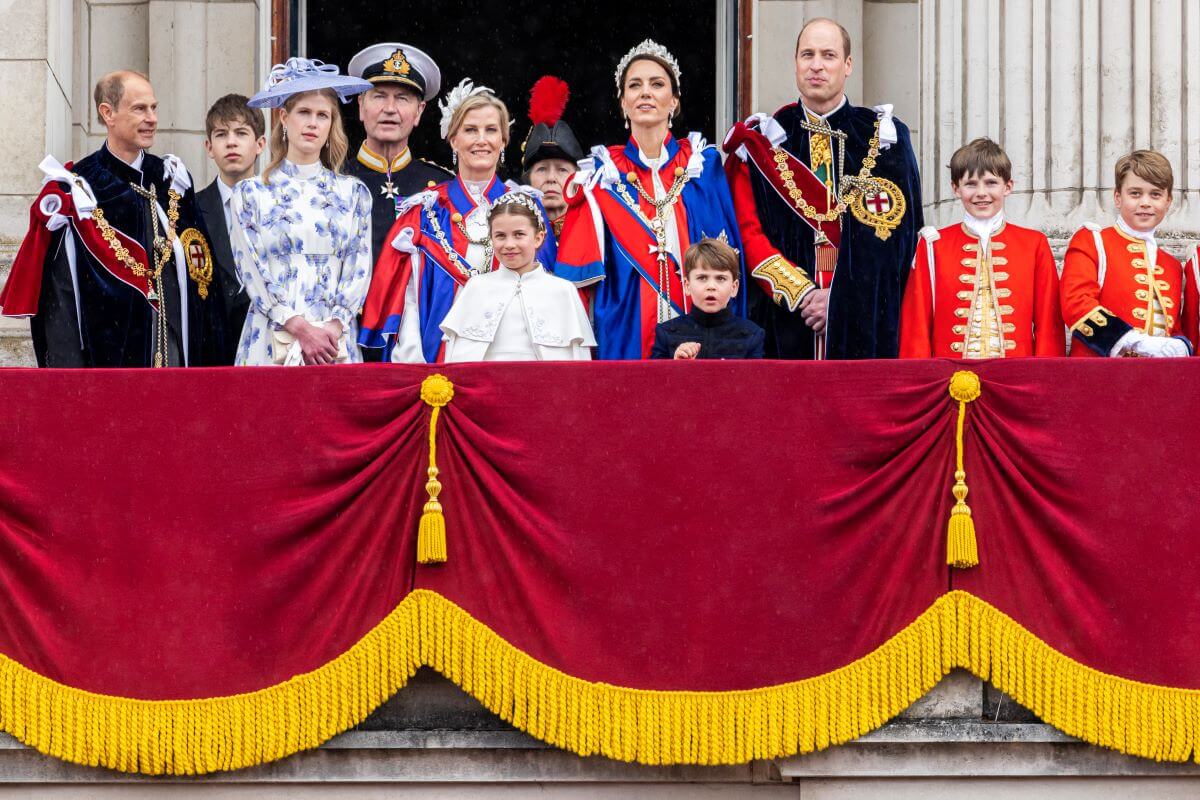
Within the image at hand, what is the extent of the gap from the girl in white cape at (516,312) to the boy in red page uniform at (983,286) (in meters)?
1.22

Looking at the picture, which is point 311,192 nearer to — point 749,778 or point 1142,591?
point 749,778

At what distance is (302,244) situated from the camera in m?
7.85

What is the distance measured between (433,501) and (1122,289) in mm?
2641

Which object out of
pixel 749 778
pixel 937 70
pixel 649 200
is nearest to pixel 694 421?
pixel 749 778

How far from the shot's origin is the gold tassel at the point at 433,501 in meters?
6.66

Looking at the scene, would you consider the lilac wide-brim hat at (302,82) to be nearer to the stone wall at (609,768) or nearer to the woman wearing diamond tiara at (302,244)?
the woman wearing diamond tiara at (302,244)

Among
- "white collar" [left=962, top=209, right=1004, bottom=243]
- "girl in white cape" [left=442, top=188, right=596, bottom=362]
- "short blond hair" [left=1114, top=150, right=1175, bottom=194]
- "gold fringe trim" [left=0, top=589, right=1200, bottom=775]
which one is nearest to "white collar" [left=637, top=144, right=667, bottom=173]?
"girl in white cape" [left=442, top=188, right=596, bottom=362]

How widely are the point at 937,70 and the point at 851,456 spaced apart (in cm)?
342

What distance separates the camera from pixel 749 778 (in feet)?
22.4

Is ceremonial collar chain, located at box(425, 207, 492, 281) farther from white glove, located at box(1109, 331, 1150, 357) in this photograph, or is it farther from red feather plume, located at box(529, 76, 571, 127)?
Result: white glove, located at box(1109, 331, 1150, 357)

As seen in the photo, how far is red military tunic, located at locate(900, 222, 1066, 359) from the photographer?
782 cm

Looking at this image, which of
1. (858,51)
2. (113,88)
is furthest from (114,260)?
(858,51)

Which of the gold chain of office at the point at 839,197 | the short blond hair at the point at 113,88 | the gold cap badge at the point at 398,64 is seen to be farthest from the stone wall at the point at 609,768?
the gold cap badge at the point at 398,64

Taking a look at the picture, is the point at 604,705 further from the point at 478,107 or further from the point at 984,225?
the point at 478,107
